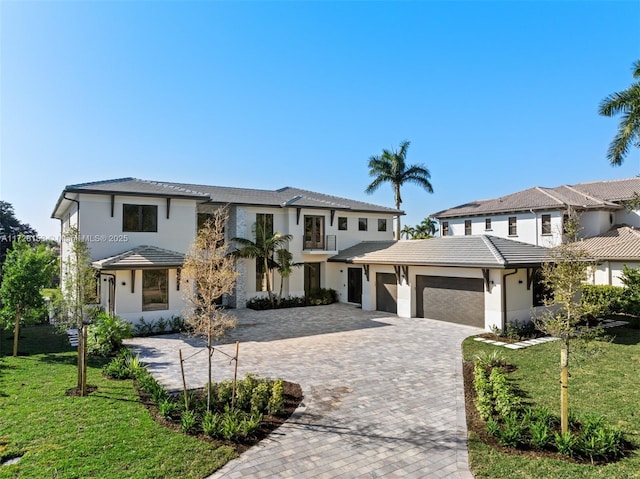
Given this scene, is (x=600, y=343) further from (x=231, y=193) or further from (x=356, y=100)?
(x=231, y=193)

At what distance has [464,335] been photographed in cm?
1518

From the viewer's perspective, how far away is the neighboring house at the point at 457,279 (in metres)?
15.8

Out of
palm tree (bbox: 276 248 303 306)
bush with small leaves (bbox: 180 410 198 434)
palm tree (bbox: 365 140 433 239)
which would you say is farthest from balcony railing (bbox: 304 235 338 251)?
bush with small leaves (bbox: 180 410 198 434)

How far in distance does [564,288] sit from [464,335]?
349 inches

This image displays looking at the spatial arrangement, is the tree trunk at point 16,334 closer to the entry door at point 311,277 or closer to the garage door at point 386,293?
the entry door at point 311,277

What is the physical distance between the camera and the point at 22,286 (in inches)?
487

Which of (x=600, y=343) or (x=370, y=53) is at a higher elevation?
(x=370, y=53)

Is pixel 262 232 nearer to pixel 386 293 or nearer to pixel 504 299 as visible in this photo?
pixel 386 293

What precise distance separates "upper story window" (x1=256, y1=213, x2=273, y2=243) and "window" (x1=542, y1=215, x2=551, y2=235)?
68.9ft

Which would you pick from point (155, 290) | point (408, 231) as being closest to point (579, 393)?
point (155, 290)

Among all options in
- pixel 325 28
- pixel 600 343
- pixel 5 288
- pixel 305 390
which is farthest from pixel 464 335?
pixel 5 288

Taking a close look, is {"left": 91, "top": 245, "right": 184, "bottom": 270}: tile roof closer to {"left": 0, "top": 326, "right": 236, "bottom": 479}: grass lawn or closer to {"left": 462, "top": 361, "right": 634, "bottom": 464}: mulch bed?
{"left": 0, "top": 326, "right": 236, "bottom": 479}: grass lawn

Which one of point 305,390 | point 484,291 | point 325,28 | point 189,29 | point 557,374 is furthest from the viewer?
point 484,291

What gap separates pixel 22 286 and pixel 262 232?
41.2 ft
